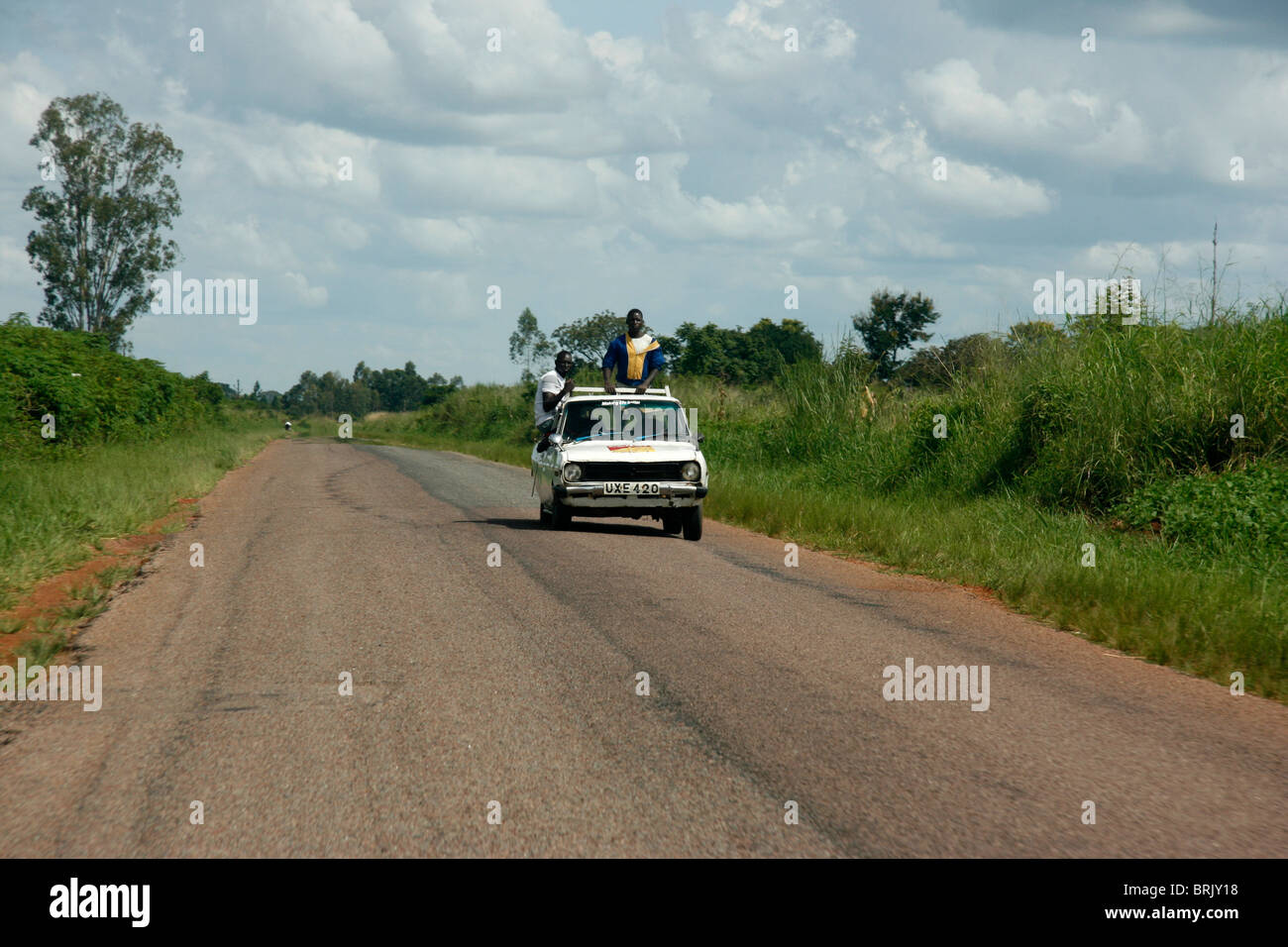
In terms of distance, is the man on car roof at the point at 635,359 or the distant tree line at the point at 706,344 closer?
the man on car roof at the point at 635,359

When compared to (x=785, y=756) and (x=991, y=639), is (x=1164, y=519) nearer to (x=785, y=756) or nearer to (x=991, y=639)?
(x=991, y=639)

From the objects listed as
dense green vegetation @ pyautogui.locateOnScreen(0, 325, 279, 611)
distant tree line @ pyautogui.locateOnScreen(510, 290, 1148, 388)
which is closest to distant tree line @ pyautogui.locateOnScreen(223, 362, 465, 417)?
distant tree line @ pyautogui.locateOnScreen(510, 290, 1148, 388)

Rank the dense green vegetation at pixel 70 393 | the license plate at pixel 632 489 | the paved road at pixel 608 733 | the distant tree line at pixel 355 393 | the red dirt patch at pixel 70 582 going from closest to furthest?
the paved road at pixel 608 733 → the red dirt patch at pixel 70 582 → the license plate at pixel 632 489 → the dense green vegetation at pixel 70 393 → the distant tree line at pixel 355 393

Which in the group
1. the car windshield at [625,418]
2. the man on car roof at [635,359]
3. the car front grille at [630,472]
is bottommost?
the car front grille at [630,472]

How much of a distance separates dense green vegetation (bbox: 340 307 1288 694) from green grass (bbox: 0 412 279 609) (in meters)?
7.85

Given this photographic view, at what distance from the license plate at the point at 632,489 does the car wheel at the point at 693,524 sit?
0.50 metres

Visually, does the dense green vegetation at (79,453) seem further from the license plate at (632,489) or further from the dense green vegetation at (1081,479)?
the dense green vegetation at (1081,479)

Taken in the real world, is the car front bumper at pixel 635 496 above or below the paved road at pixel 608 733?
above

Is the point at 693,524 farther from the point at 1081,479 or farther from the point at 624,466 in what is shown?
the point at 1081,479

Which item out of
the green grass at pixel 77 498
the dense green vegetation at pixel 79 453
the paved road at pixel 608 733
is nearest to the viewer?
the paved road at pixel 608 733

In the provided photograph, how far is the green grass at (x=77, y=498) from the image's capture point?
403 inches

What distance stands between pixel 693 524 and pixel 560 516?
61.7 inches

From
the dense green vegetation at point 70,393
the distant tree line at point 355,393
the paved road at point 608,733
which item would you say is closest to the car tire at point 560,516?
the paved road at point 608,733

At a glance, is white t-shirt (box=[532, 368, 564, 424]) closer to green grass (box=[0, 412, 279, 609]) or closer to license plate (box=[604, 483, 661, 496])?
license plate (box=[604, 483, 661, 496])
